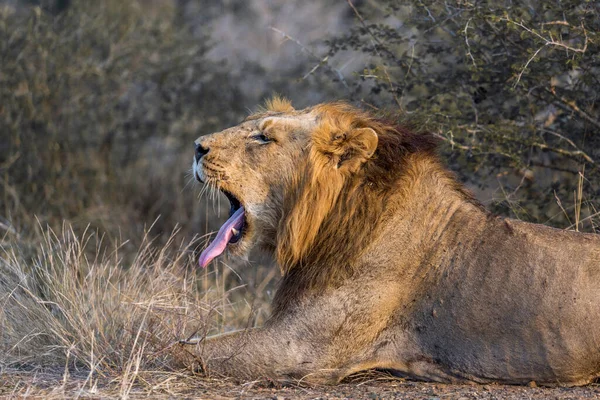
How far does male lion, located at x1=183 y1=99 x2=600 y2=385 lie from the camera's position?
4234 millimetres

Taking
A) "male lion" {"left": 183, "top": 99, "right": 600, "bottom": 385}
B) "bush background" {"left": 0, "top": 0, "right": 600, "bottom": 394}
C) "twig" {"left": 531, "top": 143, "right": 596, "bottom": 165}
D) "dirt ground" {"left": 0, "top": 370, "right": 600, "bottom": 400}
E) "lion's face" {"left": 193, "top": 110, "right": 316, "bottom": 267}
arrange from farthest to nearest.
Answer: "twig" {"left": 531, "top": 143, "right": 596, "bottom": 165} < "bush background" {"left": 0, "top": 0, "right": 600, "bottom": 394} < "lion's face" {"left": 193, "top": 110, "right": 316, "bottom": 267} < "male lion" {"left": 183, "top": 99, "right": 600, "bottom": 385} < "dirt ground" {"left": 0, "top": 370, "right": 600, "bottom": 400}

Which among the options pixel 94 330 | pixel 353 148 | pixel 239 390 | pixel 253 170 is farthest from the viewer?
pixel 94 330

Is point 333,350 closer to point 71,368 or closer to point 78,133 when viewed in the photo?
point 71,368

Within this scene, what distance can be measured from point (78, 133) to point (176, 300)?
6.81 metres

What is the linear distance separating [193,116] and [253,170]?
7.53m

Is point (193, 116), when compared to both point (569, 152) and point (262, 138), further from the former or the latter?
point (262, 138)

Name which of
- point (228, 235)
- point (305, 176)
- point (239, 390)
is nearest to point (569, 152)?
point (305, 176)

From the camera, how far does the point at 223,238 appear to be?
4.73 m

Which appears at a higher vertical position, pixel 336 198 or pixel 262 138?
pixel 262 138

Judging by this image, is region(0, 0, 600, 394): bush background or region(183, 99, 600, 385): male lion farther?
region(0, 0, 600, 394): bush background

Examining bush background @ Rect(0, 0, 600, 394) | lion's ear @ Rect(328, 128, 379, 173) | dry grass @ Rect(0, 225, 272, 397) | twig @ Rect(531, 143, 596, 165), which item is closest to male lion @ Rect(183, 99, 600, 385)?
lion's ear @ Rect(328, 128, 379, 173)

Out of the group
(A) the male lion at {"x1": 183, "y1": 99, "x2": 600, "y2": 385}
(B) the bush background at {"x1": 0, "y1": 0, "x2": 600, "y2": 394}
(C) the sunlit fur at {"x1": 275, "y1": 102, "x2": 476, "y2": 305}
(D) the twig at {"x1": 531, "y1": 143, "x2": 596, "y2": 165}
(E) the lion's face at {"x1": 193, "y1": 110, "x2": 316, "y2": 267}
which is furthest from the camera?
(D) the twig at {"x1": 531, "y1": 143, "x2": 596, "y2": 165}

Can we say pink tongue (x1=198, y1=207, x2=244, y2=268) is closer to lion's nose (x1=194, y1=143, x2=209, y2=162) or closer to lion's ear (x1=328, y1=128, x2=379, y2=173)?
lion's nose (x1=194, y1=143, x2=209, y2=162)

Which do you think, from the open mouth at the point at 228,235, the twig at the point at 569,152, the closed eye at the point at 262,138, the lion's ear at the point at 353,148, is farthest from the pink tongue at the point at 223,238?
the twig at the point at 569,152
